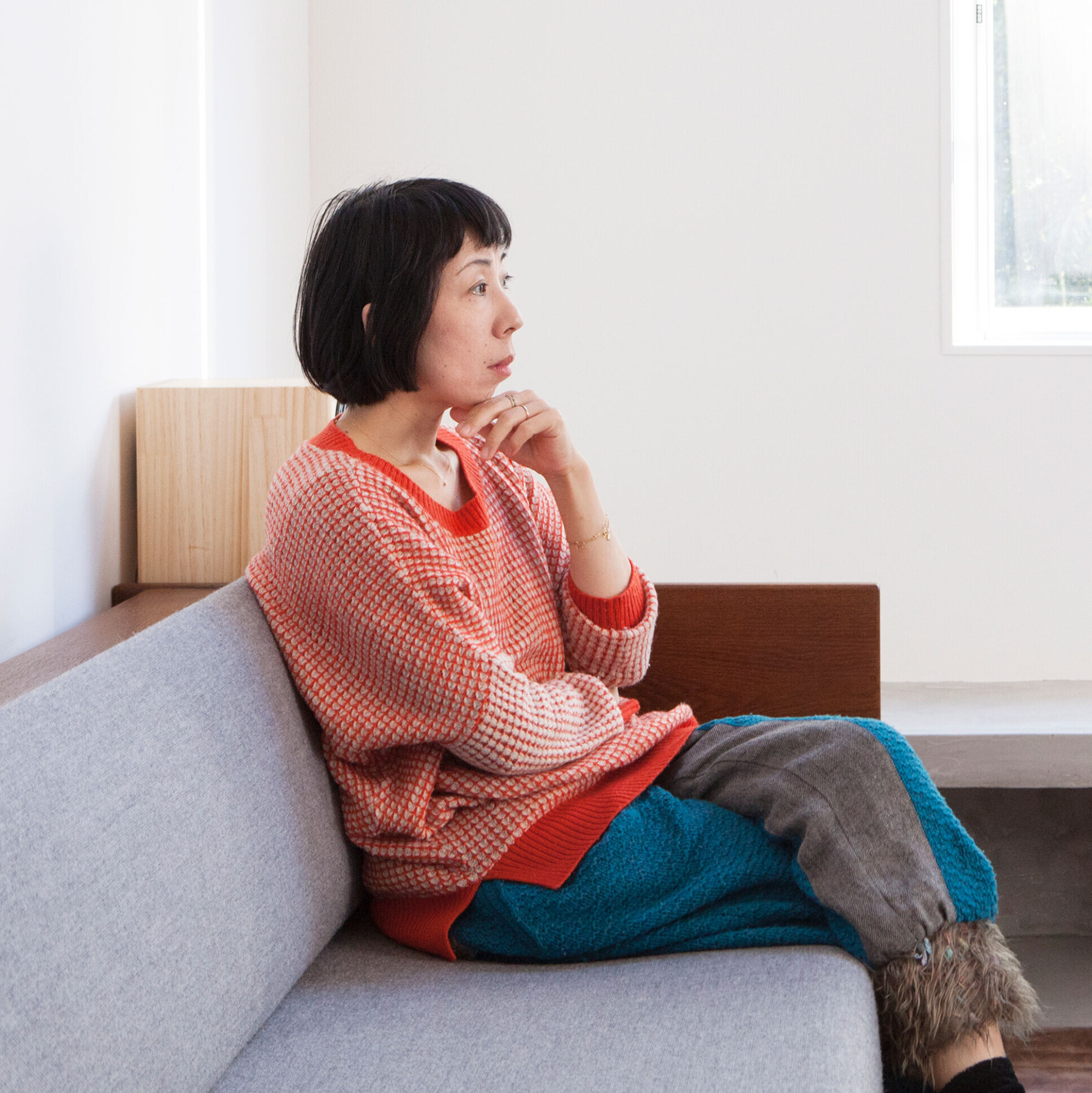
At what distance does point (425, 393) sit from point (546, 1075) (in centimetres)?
70

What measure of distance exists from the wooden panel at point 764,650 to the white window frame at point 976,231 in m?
1.37

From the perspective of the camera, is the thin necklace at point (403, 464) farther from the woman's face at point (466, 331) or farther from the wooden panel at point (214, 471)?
the wooden panel at point (214, 471)

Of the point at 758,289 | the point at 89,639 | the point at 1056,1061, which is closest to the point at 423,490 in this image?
the point at 89,639

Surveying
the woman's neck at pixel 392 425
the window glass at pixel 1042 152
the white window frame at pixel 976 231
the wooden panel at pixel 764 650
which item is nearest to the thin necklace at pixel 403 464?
the woman's neck at pixel 392 425

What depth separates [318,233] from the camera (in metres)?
1.34

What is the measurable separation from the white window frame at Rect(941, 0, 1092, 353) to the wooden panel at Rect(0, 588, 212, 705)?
6.37 ft

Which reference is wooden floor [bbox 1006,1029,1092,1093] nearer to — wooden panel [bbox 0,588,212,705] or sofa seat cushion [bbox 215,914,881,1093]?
sofa seat cushion [bbox 215,914,881,1093]

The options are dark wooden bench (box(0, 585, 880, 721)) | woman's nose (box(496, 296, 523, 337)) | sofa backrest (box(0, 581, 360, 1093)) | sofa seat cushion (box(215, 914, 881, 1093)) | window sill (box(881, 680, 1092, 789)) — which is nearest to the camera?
sofa backrest (box(0, 581, 360, 1093))

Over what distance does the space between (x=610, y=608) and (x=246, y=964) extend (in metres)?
0.61

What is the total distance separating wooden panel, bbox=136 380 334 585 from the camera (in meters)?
1.74

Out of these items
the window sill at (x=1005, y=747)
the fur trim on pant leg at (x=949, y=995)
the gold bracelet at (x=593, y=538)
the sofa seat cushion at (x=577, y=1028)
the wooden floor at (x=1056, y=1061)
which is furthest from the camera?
the window sill at (x=1005, y=747)

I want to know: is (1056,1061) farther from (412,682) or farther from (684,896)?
(412,682)

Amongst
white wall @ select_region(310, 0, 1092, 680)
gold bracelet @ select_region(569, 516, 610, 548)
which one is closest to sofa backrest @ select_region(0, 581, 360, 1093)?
gold bracelet @ select_region(569, 516, 610, 548)

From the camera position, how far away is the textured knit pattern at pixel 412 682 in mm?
1147
